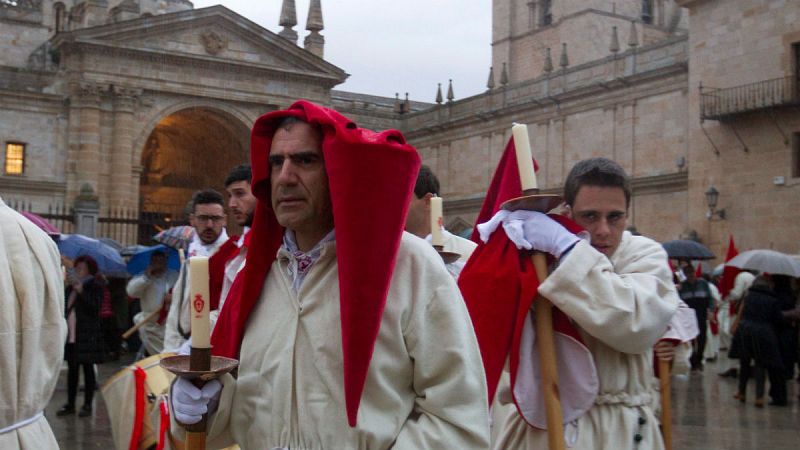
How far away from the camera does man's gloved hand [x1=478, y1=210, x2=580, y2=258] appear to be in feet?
11.0

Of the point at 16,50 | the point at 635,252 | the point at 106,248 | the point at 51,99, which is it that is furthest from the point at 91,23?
the point at 635,252

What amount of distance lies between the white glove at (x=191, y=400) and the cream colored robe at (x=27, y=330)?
877mm

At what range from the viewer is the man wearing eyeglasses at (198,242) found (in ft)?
20.9

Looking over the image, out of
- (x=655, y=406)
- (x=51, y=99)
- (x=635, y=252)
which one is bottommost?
(x=655, y=406)

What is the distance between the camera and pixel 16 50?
37.1m

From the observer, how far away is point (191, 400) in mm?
2494

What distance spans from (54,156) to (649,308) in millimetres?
30366

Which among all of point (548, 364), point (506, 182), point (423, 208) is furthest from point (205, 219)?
point (548, 364)

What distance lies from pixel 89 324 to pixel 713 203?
1747cm

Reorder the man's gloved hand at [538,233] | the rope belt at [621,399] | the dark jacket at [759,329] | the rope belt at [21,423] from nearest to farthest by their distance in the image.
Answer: the rope belt at [21,423] → the man's gloved hand at [538,233] → the rope belt at [621,399] → the dark jacket at [759,329]

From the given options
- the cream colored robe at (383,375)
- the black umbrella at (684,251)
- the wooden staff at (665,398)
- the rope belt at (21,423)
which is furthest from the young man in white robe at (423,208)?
the black umbrella at (684,251)

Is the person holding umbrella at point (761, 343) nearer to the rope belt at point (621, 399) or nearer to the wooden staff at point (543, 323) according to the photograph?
the rope belt at point (621, 399)

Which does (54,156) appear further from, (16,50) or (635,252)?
(635,252)

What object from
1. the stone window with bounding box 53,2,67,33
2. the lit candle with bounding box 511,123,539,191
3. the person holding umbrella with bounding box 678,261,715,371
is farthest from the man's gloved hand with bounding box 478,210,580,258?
the stone window with bounding box 53,2,67,33
